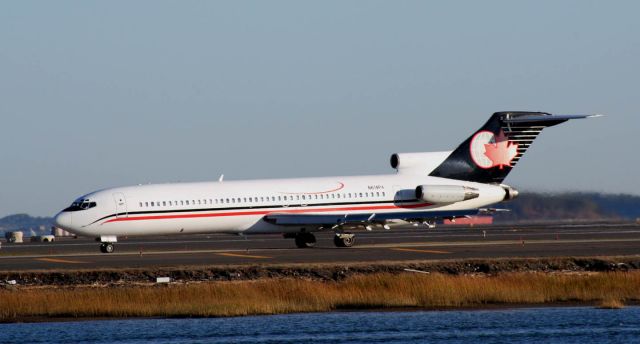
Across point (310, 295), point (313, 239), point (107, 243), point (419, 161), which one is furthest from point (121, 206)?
point (310, 295)

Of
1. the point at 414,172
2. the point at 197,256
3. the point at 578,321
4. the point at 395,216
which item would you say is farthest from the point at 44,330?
the point at 414,172

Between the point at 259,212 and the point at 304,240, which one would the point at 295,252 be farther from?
the point at 304,240

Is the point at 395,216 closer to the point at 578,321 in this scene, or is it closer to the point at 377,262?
the point at 377,262

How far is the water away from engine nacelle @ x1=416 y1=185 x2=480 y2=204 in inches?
927

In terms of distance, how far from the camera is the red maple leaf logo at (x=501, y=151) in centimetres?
6081

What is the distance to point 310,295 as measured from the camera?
34875 mm

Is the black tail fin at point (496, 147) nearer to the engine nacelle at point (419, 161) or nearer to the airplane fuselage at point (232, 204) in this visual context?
the engine nacelle at point (419, 161)

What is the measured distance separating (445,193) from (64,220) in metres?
18.1

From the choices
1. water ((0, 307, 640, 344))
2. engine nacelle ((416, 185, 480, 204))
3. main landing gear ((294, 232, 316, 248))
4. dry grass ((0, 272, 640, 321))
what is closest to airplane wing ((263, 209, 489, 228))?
main landing gear ((294, 232, 316, 248))

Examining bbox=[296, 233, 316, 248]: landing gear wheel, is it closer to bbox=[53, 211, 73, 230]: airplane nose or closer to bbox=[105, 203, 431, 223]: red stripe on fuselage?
bbox=[105, 203, 431, 223]: red stripe on fuselage

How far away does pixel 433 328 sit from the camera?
30.8 metres

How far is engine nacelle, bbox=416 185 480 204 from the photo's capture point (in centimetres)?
5753

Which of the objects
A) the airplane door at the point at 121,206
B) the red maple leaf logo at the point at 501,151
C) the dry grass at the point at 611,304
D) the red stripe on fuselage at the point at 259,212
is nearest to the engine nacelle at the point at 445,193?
the red stripe on fuselage at the point at 259,212

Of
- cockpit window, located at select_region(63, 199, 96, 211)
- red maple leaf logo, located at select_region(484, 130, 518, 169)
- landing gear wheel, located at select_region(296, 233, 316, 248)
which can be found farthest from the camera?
red maple leaf logo, located at select_region(484, 130, 518, 169)
